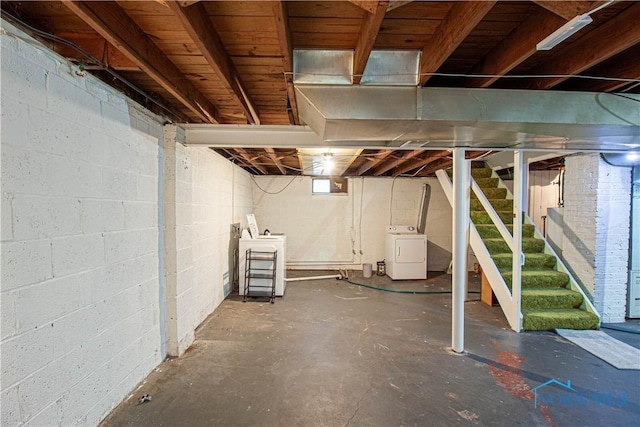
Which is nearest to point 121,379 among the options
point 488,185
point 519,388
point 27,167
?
point 27,167

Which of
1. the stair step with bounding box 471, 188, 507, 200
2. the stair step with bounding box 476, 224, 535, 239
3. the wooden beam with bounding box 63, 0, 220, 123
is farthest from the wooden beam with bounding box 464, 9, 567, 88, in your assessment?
the stair step with bounding box 471, 188, 507, 200

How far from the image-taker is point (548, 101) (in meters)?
1.81

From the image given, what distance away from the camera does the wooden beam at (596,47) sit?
1264 millimetres

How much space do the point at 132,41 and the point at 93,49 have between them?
1.15 ft

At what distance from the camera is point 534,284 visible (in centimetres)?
353

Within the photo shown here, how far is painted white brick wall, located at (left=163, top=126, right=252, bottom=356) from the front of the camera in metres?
2.50

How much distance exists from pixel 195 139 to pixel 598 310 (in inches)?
196

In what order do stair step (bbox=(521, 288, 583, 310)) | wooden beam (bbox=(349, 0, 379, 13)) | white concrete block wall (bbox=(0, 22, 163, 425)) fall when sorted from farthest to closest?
stair step (bbox=(521, 288, 583, 310)) → white concrete block wall (bbox=(0, 22, 163, 425)) → wooden beam (bbox=(349, 0, 379, 13))

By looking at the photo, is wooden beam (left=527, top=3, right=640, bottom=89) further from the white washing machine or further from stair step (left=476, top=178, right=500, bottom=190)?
the white washing machine

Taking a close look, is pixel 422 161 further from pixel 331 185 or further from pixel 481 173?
pixel 331 185

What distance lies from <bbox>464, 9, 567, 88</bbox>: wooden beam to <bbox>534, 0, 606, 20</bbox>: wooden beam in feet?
0.42

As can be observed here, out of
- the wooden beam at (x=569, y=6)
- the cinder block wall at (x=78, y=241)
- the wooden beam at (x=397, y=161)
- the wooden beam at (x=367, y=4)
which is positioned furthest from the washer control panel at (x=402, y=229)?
the wooden beam at (x=367, y=4)

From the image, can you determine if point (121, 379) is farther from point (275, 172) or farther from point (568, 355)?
point (275, 172)

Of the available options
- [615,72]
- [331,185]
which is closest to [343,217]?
[331,185]
